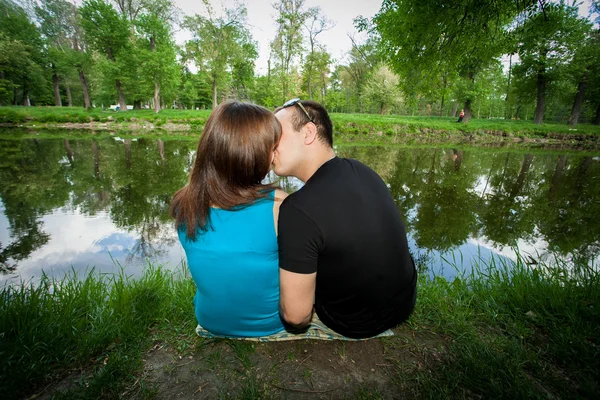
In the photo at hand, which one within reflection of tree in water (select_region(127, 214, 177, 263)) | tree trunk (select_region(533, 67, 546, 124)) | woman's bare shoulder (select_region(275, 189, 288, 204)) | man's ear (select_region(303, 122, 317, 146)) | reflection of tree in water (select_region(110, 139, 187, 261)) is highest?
tree trunk (select_region(533, 67, 546, 124))

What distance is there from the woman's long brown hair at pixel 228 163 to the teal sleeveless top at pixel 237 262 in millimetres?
61

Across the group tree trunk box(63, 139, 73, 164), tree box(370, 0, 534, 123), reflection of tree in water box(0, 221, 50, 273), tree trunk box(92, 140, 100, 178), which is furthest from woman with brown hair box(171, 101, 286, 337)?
tree trunk box(63, 139, 73, 164)

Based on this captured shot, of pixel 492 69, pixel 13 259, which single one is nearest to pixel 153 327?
pixel 13 259

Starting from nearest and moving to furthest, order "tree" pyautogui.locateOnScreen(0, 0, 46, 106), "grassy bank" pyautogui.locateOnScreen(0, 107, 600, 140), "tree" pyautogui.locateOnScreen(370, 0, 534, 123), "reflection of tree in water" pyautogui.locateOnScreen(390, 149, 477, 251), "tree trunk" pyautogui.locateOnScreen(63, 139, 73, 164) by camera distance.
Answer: "tree" pyautogui.locateOnScreen(370, 0, 534, 123)
"reflection of tree in water" pyautogui.locateOnScreen(390, 149, 477, 251)
"tree trunk" pyautogui.locateOnScreen(63, 139, 73, 164)
"grassy bank" pyautogui.locateOnScreen(0, 107, 600, 140)
"tree" pyautogui.locateOnScreen(0, 0, 46, 106)

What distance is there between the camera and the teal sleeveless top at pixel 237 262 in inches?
54.2

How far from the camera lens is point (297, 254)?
130 centimetres

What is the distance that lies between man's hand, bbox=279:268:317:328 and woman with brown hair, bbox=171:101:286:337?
0.40ft

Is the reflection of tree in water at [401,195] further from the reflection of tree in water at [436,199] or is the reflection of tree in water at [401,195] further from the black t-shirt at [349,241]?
the black t-shirt at [349,241]

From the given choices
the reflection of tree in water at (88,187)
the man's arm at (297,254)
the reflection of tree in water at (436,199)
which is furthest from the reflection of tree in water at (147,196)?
the reflection of tree in water at (436,199)

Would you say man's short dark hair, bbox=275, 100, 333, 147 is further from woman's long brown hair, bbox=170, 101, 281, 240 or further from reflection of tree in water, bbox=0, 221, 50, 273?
reflection of tree in water, bbox=0, 221, 50, 273

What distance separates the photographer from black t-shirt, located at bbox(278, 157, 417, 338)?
1.26 metres

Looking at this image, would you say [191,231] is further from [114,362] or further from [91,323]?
[91,323]

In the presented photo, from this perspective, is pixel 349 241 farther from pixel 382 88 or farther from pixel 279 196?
pixel 382 88

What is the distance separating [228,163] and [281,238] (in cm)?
52
